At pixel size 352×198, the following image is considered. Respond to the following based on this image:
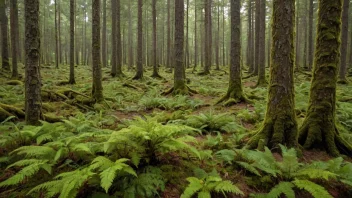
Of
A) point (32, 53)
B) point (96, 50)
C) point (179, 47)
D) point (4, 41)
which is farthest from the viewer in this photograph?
point (4, 41)

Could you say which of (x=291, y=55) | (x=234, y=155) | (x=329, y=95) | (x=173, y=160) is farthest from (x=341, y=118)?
(x=173, y=160)

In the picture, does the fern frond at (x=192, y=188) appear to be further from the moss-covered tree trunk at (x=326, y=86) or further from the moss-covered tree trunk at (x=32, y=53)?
the moss-covered tree trunk at (x=32, y=53)

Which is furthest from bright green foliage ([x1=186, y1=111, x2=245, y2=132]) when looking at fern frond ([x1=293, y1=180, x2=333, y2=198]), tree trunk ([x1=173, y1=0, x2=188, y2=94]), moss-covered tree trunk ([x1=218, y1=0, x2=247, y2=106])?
tree trunk ([x1=173, y1=0, x2=188, y2=94])

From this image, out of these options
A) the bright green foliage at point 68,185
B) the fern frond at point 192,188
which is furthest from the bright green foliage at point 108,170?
the fern frond at point 192,188

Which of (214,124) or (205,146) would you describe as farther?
(214,124)

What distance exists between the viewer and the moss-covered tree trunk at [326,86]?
5.33 m

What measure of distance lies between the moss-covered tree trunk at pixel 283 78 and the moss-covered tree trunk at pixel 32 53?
17.1 feet

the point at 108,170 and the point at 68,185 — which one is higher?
the point at 108,170

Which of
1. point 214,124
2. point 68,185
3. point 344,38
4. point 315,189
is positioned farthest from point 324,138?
point 344,38

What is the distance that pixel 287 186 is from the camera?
11.5ft

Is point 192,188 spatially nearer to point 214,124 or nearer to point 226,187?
point 226,187

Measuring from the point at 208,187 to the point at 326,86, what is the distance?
13.4ft

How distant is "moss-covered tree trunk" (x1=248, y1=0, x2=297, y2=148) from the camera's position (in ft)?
16.5

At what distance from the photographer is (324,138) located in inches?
213
